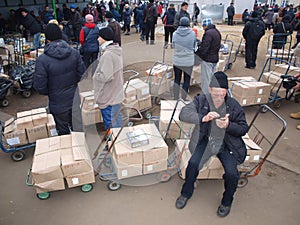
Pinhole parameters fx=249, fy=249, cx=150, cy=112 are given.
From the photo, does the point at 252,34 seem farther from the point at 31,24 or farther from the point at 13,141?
the point at 31,24

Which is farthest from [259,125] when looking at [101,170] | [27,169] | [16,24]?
[16,24]

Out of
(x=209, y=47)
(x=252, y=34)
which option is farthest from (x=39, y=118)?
(x=252, y=34)

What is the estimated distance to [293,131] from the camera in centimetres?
397

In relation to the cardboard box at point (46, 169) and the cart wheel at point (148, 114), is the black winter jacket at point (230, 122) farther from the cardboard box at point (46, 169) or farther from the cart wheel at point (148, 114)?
the cart wheel at point (148, 114)

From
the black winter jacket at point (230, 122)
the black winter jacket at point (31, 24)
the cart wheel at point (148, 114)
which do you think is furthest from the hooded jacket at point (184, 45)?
the black winter jacket at point (31, 24)

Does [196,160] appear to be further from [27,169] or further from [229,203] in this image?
[27,169]

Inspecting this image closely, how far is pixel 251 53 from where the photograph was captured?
6.86 meters

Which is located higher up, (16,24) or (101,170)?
(16,24)

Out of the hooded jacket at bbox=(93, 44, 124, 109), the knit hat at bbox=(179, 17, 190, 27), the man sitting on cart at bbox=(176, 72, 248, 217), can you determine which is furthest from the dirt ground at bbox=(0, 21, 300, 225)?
the knit hat at bbox=(179, 17, 190, 27)

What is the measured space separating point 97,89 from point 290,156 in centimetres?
271

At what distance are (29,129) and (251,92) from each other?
345 cm

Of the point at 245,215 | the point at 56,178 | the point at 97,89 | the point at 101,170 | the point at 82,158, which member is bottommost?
the point at 245,215

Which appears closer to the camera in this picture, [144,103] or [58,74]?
[58,74]

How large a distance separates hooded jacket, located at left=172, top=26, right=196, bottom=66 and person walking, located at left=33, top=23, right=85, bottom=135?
6.08ft
